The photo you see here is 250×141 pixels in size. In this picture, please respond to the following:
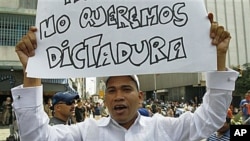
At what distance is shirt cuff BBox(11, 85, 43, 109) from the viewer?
68.6 inches

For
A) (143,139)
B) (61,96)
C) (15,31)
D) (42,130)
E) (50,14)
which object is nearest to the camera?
(42,130)

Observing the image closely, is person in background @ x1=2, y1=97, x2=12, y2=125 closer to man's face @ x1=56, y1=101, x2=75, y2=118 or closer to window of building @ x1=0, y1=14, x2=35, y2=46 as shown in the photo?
window of building @ x1=0, y1=14, x2=35, y2=46

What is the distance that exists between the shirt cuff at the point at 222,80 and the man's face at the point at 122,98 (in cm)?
44

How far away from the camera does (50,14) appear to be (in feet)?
6.52

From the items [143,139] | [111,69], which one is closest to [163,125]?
[143,139]

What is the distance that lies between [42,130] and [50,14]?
0.71 meters

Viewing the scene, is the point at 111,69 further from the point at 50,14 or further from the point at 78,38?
the point at 50,14

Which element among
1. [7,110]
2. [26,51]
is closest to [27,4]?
[7,110]

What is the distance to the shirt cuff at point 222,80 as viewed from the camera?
187cm

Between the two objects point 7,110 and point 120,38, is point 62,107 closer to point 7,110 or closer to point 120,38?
point 120,38

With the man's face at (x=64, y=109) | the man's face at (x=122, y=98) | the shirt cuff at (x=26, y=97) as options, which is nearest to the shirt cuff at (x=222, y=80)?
the man's face at (x=122, y=98)

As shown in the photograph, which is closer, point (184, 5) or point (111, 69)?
point (111, 69)

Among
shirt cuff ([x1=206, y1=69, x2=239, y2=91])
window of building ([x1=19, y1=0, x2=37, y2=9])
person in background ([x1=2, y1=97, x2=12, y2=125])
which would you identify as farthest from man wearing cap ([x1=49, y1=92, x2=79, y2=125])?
window of building ([x1=19, y1=0, x2=37, y2=9])

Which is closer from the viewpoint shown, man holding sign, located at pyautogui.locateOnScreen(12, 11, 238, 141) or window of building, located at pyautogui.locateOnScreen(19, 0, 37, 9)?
man holding sign, located at pyautogui.locateOnScreen(12, 11, 238, 141)
